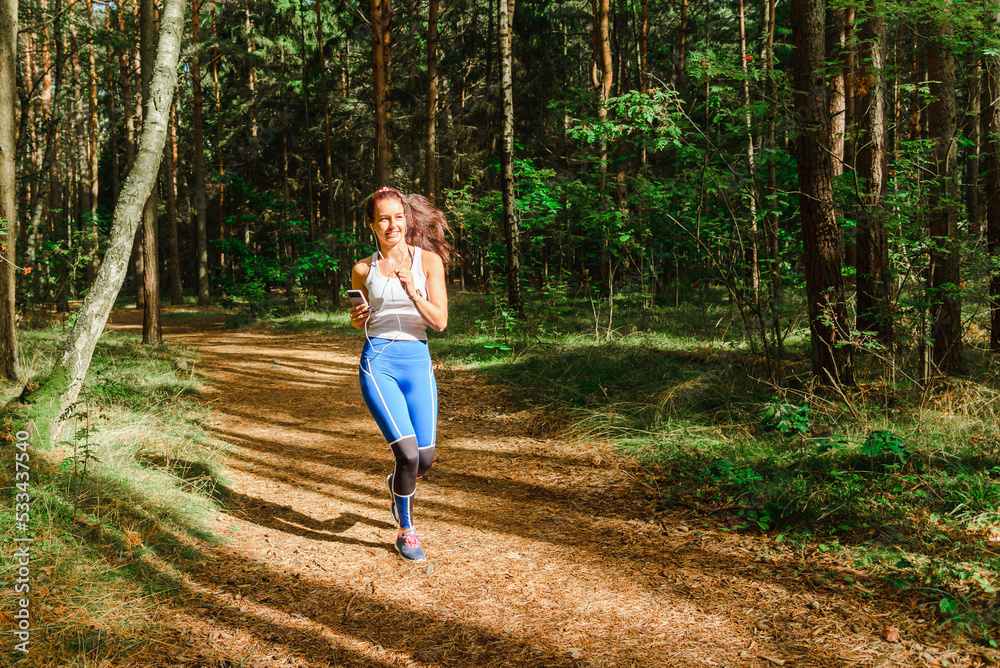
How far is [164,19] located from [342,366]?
6307 millimetres

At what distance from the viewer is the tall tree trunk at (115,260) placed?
4.38 m

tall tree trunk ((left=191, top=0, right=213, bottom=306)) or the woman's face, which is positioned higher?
tall tree trunk ((left=191, top=0, right=213, bottom=306))

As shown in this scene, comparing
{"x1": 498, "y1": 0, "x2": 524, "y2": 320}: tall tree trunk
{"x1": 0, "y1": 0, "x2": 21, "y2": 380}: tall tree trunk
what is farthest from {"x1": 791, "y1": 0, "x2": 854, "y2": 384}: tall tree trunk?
{"x1": 0, "y1": 0, "x2": 21, "y2": 380}: tall tree trunk

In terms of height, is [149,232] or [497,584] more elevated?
[149,232]

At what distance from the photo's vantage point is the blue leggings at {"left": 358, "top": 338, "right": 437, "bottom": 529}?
345 cm

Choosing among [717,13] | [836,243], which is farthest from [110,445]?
[717,13]

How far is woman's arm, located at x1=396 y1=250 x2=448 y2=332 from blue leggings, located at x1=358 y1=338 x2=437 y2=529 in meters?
0.20

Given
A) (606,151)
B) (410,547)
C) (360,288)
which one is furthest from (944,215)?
(606,151)

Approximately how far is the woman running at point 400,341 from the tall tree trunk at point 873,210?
14.7 ft

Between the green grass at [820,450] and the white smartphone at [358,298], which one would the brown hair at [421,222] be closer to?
the white smartphone at [358,298]

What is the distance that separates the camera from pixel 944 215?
230 inches

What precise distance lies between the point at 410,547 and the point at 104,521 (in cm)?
Answer: 183

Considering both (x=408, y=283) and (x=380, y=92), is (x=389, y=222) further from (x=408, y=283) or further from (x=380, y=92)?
(x=380, y=92)

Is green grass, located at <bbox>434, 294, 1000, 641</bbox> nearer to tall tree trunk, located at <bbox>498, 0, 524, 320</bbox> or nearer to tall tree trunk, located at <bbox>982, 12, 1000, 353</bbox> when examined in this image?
tall tree trunk, located at <bbox>982, 12, 1000, 353</bbox>
